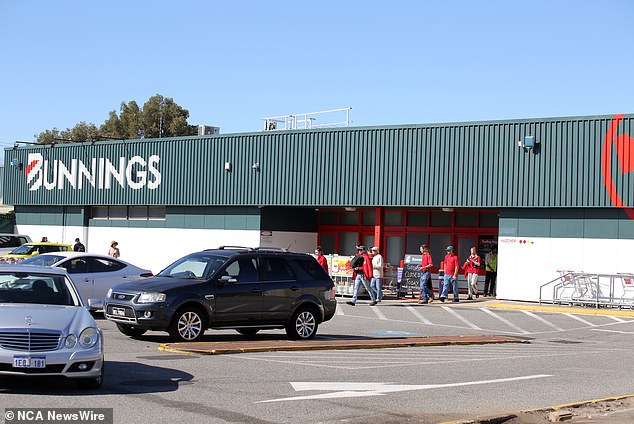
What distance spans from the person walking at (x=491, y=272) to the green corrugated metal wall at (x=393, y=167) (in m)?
2.33

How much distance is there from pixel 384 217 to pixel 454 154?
525cm

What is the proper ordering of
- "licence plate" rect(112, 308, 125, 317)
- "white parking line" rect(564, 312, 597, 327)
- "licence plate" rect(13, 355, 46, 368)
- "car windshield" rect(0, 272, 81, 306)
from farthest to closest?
"white parking line" rect(564, 312, 597, 327), "licence plate" rect(112, 308, 125, 317), "car windshield" rect(0, 272, 81, 306), "licence plate" rect(13, 355, 46, 368)

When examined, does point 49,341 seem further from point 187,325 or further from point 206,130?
point 206,130

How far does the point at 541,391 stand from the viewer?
39.3ft

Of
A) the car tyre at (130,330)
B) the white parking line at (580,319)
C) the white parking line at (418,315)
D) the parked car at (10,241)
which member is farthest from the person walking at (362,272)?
the parked car at (10,241)

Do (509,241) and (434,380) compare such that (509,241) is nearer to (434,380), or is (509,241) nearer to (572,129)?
(572,129)

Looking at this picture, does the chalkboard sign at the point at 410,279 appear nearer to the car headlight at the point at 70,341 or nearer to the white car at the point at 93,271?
the white car at the point at 93,271

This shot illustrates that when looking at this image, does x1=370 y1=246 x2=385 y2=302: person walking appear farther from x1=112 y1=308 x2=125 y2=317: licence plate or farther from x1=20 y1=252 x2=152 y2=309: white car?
x1=112 y1=308 x2=125 y2=317: licence plate

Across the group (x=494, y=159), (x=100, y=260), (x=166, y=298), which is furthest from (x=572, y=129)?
(x=166, y=298)

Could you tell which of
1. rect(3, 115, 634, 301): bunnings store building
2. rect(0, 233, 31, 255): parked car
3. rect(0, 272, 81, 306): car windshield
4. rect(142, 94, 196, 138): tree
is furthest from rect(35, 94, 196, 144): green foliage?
rect(0, 272, 81, 306): car windshield

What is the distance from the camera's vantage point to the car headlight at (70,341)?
10.1 metres

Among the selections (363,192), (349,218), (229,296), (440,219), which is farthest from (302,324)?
(349,218)

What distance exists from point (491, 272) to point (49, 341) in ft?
83.7

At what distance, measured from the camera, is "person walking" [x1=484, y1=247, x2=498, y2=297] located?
33562 mm
